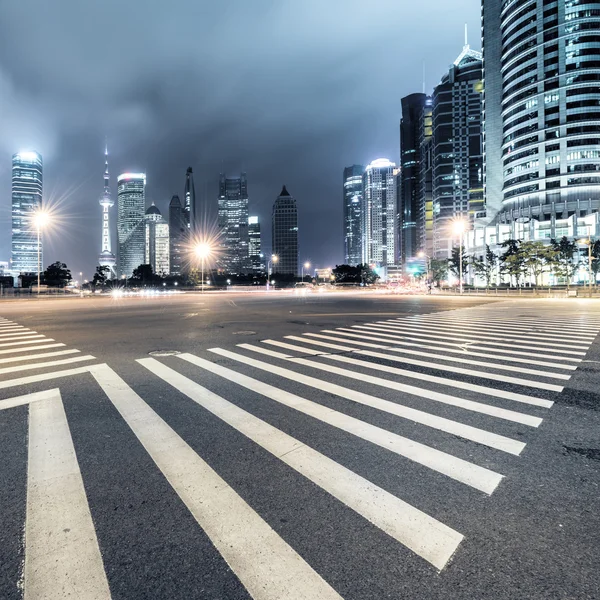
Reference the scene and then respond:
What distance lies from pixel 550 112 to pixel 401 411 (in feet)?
429

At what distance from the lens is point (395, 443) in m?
4.04

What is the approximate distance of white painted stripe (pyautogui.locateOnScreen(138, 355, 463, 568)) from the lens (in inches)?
97.3

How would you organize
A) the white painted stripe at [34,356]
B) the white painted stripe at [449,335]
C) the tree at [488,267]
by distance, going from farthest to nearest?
1. the tree at [488,267]
2. the white painted stripe at [449,335]
3. the white painted stripe at [34,356]

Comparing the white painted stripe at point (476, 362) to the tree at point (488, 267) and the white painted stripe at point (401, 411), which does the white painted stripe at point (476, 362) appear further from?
the tree at point (488, 267)

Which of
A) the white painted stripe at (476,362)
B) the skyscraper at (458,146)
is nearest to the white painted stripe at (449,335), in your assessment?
the white painted stripe at (476,362)

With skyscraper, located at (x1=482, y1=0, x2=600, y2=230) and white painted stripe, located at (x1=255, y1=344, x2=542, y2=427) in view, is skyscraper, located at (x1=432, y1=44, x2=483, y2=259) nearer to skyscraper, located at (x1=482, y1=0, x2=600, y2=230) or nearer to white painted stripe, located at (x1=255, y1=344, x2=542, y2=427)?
skyscraper, located at (x1=482, y1=0, x2=600, y2=230)

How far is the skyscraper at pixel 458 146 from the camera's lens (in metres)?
171

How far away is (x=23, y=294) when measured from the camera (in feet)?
160

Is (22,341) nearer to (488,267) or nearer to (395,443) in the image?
(395,443)

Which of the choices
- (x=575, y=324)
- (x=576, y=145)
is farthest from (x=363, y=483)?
(x=576, y=145)

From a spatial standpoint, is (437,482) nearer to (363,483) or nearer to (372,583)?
(363,483)

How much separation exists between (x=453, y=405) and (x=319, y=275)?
194417mm

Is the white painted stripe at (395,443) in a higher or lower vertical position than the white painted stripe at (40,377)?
lower

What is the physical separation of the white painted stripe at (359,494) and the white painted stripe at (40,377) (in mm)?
3702
